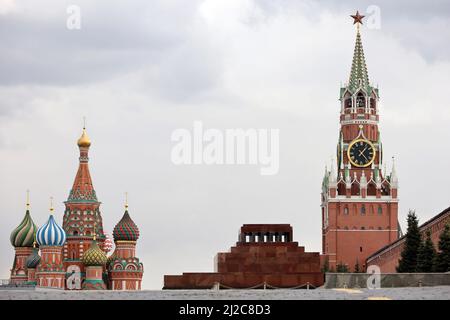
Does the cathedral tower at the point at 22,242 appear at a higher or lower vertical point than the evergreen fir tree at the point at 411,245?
higher

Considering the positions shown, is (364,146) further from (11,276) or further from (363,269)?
(11,276)

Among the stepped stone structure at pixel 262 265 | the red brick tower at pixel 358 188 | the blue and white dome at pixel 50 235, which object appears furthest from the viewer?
the red brick tower at pixel 358 188

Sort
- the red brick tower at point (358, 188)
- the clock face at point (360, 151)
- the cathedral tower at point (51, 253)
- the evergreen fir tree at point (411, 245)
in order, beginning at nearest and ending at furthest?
the evergreen fir tree at point (411, 245) < the cathedral tower at point (51, 253) < the red brick tower at point (358, 188) < the clock face at point (360, 151)

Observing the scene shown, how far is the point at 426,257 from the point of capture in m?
91.7

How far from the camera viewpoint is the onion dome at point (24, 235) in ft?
535

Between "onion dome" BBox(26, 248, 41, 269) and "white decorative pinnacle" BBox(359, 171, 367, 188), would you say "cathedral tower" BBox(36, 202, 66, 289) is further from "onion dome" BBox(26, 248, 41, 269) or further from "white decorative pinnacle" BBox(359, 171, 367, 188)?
"white decorative pinnacle" BBox(359, 171, 367, 188)

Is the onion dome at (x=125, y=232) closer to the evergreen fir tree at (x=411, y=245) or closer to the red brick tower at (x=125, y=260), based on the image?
the red brick tower at (x=125, y=260)

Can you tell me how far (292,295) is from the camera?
61.7m

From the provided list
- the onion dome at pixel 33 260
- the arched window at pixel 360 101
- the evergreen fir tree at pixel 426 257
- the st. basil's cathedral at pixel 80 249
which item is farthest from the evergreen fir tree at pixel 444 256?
the arched window at pixel 360 101

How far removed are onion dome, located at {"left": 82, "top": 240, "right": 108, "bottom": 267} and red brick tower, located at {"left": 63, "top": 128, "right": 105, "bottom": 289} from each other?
2763mm

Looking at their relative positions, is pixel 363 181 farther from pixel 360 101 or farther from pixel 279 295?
pixel 279 295

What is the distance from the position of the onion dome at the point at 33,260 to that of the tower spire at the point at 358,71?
131ft
